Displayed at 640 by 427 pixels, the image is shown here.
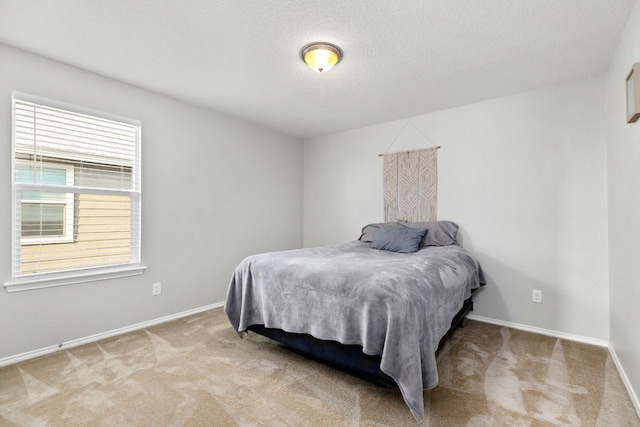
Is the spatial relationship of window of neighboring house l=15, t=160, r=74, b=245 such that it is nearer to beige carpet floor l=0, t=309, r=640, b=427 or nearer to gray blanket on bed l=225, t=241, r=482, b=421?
beige carpet floor l=0, t=309, r=640, b=427

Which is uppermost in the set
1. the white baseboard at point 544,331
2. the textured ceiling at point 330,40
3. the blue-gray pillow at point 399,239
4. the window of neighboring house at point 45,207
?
the textured ceiling at point 330,40

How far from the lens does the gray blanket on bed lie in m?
1.62

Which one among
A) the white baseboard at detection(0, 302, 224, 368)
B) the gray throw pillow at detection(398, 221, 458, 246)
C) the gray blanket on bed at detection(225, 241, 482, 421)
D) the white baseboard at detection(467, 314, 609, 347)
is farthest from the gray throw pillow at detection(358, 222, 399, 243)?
the white baseboard at detection(0, 302, 224, 368)

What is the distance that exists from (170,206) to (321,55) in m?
2.17

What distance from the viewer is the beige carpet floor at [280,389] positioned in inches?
64.1

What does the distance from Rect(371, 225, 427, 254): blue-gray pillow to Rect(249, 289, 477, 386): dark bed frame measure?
1291 millimetres

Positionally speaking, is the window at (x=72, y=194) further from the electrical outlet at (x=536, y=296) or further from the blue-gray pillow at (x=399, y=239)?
the electrical outlet at (x=536, y=296)

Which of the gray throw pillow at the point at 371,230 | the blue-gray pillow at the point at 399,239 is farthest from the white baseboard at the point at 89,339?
the blue-gray pillow at the point at 399,239

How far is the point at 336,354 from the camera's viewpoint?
200cm

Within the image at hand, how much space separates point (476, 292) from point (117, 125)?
3941 millimetres

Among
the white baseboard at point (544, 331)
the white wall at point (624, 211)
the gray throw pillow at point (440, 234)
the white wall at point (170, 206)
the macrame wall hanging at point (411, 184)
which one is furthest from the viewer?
the macrame wall hanging at point (411, 184)

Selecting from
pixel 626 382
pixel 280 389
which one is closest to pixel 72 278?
pixel 280 389

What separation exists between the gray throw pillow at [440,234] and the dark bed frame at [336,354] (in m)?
1.66

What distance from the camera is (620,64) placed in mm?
2129
